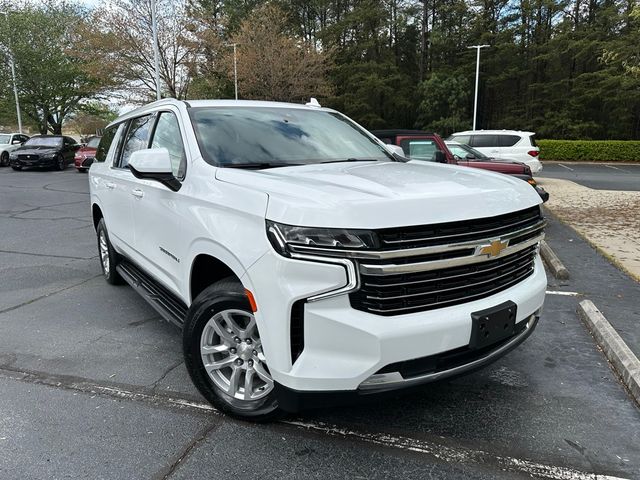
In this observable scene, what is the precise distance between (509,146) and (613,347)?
15400 millimetres

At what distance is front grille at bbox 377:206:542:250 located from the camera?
2.32 meters

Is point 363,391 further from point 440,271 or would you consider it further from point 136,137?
point 136,137

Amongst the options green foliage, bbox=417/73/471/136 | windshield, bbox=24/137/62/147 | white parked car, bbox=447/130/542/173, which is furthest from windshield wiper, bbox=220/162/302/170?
green foliage, bbox=417/73/471/136

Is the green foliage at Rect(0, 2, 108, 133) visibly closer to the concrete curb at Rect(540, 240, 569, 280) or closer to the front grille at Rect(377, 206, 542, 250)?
the concrete curb at Rect(540, 240, 569, 280)

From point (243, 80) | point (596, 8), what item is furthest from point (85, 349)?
point (596, 8)

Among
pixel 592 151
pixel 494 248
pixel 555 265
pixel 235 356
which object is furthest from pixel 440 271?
pixel 592 151

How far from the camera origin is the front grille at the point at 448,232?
2318mm

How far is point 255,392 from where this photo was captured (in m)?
2.94

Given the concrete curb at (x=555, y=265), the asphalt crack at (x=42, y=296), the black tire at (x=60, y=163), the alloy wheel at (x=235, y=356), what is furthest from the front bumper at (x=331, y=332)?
the black tire at (x=60, y=163)

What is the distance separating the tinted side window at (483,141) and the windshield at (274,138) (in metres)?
15.2

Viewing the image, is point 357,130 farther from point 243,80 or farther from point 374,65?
point 374,65

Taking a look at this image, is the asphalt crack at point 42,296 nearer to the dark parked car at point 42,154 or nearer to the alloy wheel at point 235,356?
the alloy wheel at point 235,356

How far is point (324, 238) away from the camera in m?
2.30

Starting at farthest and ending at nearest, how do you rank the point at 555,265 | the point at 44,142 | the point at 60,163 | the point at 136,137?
the point at 44,142 < the point at 60,163 < the point at 555,265 < the point at 136,137
